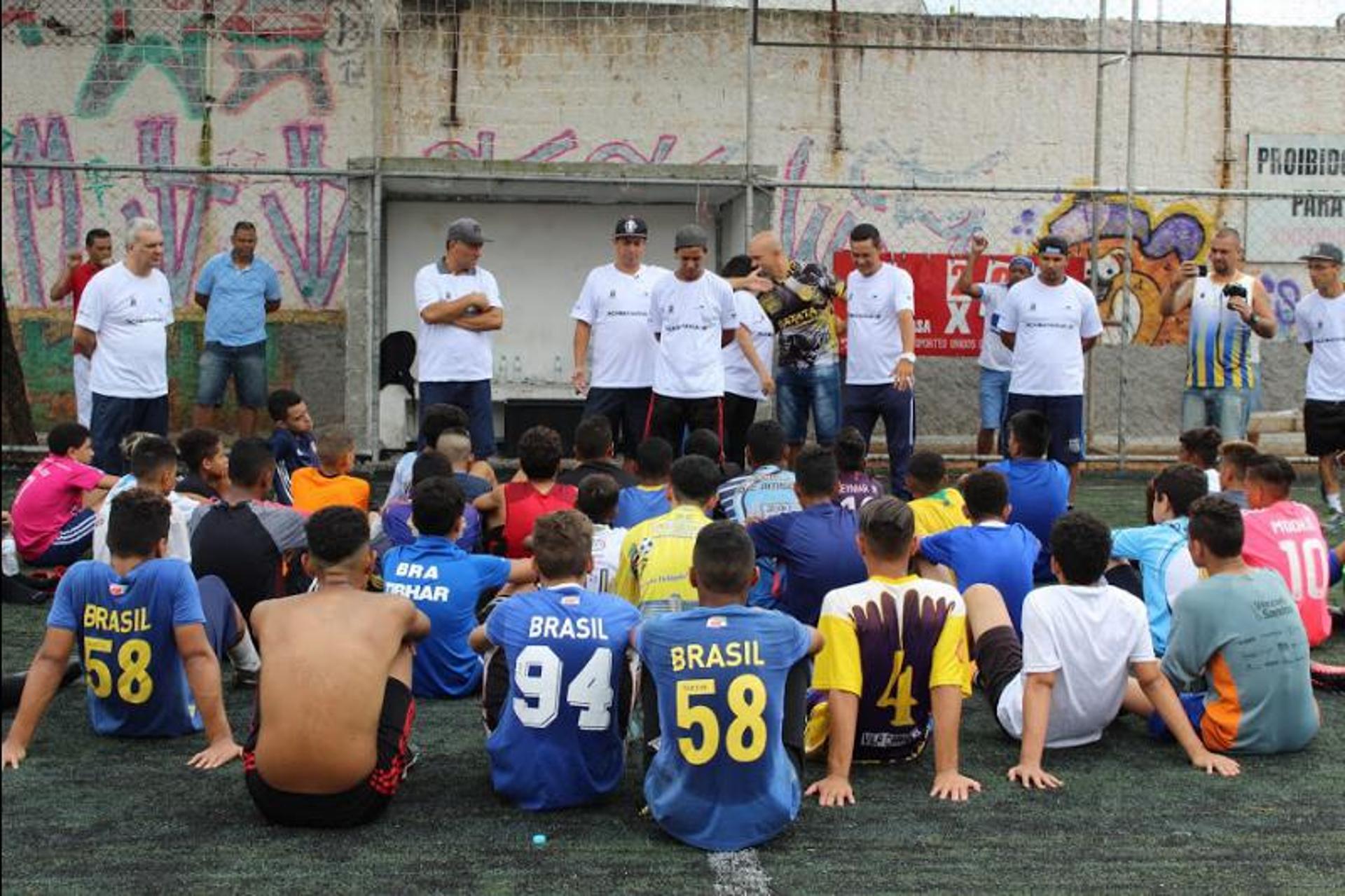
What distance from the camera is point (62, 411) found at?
14.1 meters

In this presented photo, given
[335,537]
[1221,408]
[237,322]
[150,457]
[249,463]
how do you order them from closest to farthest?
[335,537]
[249,463]
[150,457]
[1221,408]
[237,322]

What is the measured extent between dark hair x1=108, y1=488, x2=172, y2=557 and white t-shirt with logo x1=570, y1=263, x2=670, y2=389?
16.6 ft

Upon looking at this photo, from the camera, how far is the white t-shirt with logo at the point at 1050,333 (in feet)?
34.7

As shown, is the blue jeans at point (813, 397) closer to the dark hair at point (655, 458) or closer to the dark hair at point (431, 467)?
the dark hair at point (655, 458)

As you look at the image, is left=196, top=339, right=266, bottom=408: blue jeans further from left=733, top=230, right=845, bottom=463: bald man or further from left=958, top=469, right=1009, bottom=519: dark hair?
left=958, top=469, right=1009, bottom=519: dark hair

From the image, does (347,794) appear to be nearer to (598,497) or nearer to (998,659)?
(598,497)

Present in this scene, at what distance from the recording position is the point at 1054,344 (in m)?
10.6

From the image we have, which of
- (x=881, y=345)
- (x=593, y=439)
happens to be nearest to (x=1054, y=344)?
(x=881, y=345)

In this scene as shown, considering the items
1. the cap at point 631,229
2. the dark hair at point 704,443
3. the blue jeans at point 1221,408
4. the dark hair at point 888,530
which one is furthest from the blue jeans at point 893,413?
the dark hair at point 888,530

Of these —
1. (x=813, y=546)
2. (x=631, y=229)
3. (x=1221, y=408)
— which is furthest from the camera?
(x=1221, y=408)

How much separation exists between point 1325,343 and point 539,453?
683cm

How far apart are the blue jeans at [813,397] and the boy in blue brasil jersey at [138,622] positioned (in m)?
5.98

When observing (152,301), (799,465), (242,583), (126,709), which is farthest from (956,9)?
(126,709)

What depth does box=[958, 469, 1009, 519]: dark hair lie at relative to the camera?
623 cm
